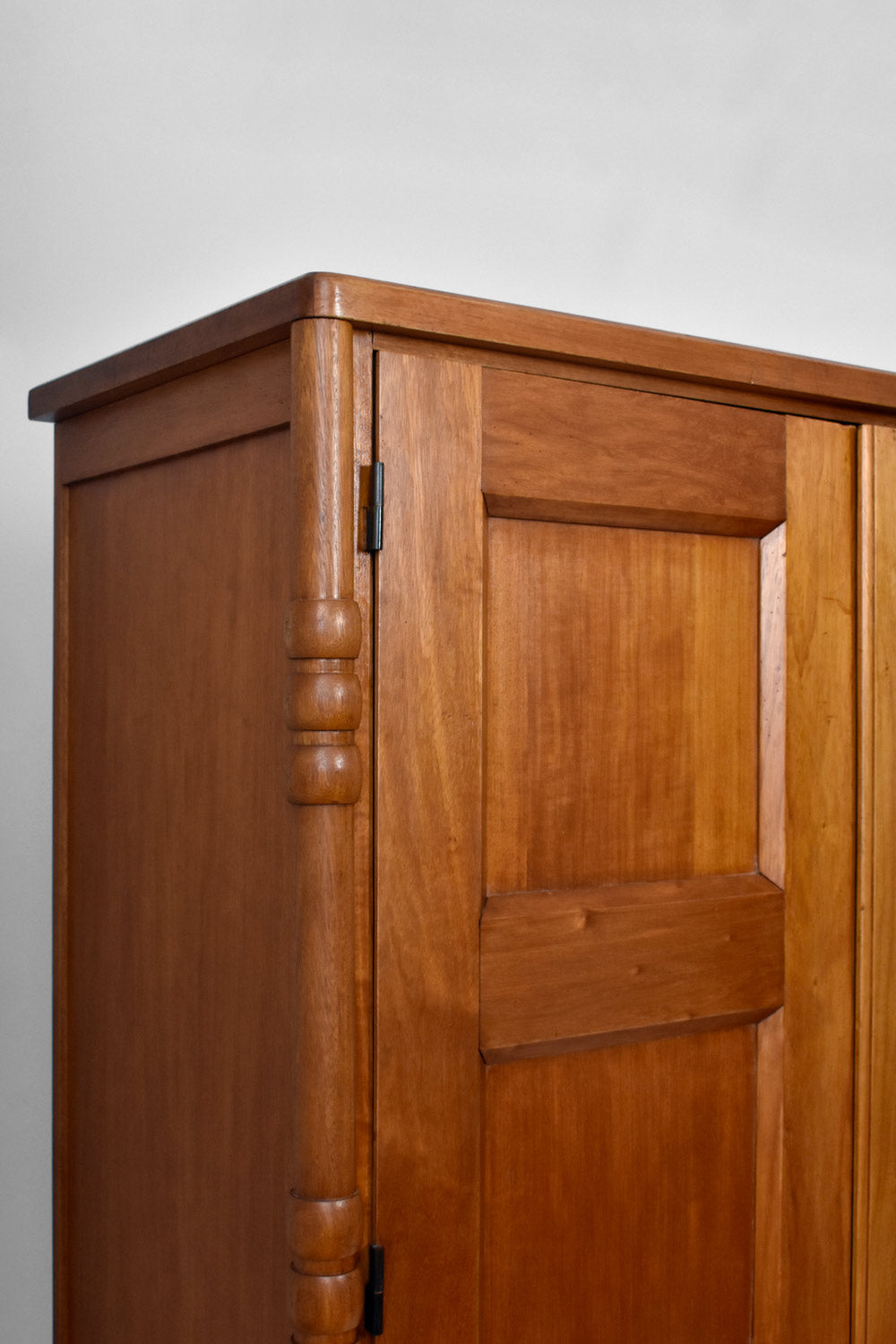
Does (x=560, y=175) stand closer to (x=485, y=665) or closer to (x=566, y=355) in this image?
(x=566, y=355)

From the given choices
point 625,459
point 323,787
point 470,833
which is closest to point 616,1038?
point 470,833

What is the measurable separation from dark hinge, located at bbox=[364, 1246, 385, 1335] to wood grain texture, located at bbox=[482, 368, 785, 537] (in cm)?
63

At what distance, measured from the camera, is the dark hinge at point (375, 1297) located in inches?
42.8

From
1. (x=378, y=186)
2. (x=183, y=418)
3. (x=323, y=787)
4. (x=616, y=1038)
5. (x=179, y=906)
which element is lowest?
(x=616, y=1038)

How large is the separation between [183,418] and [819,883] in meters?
0.79

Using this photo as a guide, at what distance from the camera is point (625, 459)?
123 centimetres

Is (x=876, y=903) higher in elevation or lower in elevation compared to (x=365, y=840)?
lower

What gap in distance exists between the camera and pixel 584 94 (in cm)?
218

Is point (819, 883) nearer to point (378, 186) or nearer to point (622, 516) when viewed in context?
point (622, 516)

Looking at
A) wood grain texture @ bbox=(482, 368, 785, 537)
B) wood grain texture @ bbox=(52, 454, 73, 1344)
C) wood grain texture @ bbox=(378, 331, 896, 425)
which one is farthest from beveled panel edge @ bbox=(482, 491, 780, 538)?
wood grain texture @ bbox=(52, 454, 73, 1344)

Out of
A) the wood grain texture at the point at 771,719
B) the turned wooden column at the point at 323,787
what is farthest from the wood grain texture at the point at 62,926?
the wood grain texture at the point at 771,719

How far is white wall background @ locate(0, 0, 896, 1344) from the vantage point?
1827 millimetres

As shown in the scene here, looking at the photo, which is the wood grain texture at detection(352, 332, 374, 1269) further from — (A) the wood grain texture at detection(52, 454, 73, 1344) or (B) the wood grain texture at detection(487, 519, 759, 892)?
(A) the wood grain texture at detection(52, 454, 73, 1344)

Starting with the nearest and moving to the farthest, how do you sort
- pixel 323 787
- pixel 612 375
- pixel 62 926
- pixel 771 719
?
1. pixel 323 787
2. pixel 612 375
3. pixel 771 719
4. pixel 62 926
